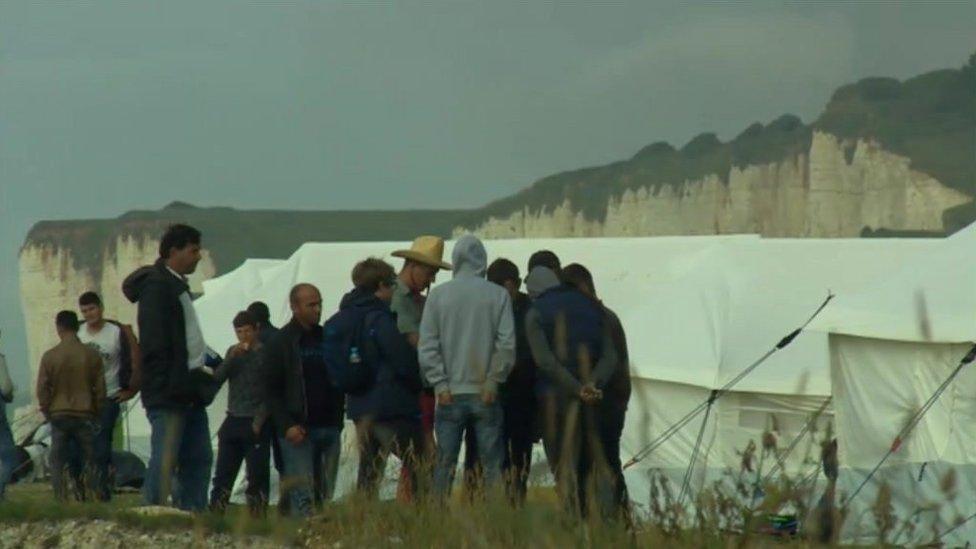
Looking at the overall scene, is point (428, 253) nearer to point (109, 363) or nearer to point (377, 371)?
point (377, 371)

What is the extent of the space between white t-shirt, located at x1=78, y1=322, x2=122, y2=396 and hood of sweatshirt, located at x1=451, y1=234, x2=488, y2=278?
15.6 ft

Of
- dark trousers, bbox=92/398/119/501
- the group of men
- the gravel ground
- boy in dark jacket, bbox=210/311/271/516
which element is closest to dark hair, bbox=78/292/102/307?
dark trousers, bbox=92/398/119/501

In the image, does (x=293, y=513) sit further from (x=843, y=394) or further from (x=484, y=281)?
(x=843, y=394)

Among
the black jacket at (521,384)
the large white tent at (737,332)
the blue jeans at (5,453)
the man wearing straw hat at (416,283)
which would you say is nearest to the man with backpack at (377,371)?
the man wearing straw hat at (416,283)

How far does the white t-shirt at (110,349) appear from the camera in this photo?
15.2 metres

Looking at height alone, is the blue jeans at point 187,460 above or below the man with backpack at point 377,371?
below

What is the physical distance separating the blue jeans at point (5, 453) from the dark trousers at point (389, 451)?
456cm

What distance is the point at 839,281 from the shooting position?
23.0 m

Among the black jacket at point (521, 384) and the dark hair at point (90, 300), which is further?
the dark hair at point (90, 300)

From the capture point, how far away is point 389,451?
10.2 meters

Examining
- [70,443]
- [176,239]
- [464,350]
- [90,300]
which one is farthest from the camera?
[90,300]

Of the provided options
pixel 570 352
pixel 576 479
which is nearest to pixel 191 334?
pixel 570 352

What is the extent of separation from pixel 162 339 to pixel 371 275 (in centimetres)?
108

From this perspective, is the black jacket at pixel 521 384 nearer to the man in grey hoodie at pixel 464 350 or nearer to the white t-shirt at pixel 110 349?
the man in grey hoodie at pixel 464 350
